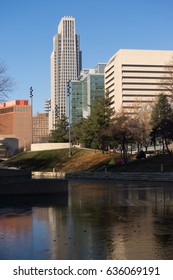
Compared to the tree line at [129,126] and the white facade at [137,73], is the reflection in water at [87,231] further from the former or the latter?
the white facade at [137,73]

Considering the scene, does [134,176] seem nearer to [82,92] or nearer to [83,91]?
[83,91]

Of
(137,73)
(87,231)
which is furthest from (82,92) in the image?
(87,231)

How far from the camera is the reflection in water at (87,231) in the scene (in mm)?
9203

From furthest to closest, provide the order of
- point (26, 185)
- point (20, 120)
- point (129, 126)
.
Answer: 1. point (20, 120)
2. point (129, 126)
3. point (26, 185)

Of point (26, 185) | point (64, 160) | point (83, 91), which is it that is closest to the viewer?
point (26, 185)

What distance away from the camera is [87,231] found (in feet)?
39.3

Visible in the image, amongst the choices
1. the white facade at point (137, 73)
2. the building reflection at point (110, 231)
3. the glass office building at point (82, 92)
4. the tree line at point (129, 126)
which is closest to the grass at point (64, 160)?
the tree line at point (129, 126)

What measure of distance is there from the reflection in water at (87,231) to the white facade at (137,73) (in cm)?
15353

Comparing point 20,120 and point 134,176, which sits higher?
point 20,120

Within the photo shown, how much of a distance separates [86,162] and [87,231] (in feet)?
177

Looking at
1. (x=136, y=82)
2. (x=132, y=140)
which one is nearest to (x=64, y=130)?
(x=132, y=140)

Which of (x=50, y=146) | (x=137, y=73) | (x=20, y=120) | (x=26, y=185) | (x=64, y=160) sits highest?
(x=137, y=73)
